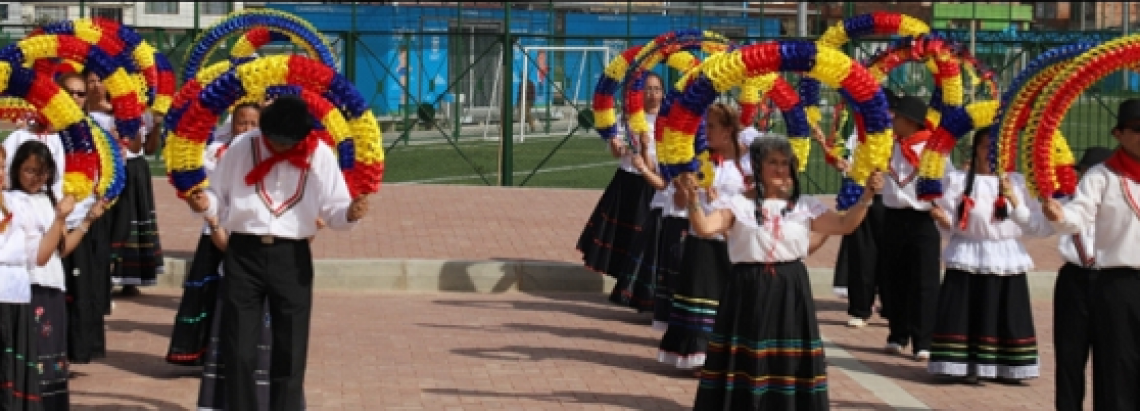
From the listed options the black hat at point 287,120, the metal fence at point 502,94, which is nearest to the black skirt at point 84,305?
the black hat at point 287,120

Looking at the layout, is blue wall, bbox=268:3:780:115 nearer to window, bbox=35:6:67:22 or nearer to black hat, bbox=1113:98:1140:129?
window, bbox=35:6:67:22

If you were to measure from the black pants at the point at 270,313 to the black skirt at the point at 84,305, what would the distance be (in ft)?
7.73

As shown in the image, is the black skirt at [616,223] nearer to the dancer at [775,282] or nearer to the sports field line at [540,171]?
the dancer at [775,282]

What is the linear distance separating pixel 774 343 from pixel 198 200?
280cm

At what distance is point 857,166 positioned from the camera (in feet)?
29.9

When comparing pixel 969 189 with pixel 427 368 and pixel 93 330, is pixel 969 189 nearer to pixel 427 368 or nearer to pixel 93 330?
pixel 427 368

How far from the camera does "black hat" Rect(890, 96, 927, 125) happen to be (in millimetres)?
12320

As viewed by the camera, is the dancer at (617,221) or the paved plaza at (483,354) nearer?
the paved plaza at (483,354)

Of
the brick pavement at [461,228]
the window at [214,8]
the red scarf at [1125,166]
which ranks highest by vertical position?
the window at [214,8]

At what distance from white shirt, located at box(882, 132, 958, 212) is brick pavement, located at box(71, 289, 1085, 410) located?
103 cm

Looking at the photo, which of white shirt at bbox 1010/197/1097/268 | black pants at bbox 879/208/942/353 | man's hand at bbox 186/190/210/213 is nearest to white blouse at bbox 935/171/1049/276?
black pants at bbox 879/208/942/353

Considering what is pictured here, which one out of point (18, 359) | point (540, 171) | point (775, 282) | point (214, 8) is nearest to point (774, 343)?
point (775, 282)

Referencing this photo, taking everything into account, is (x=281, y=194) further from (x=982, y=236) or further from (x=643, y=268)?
(x=643, y=268)

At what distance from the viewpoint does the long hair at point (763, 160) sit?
29.5ft
